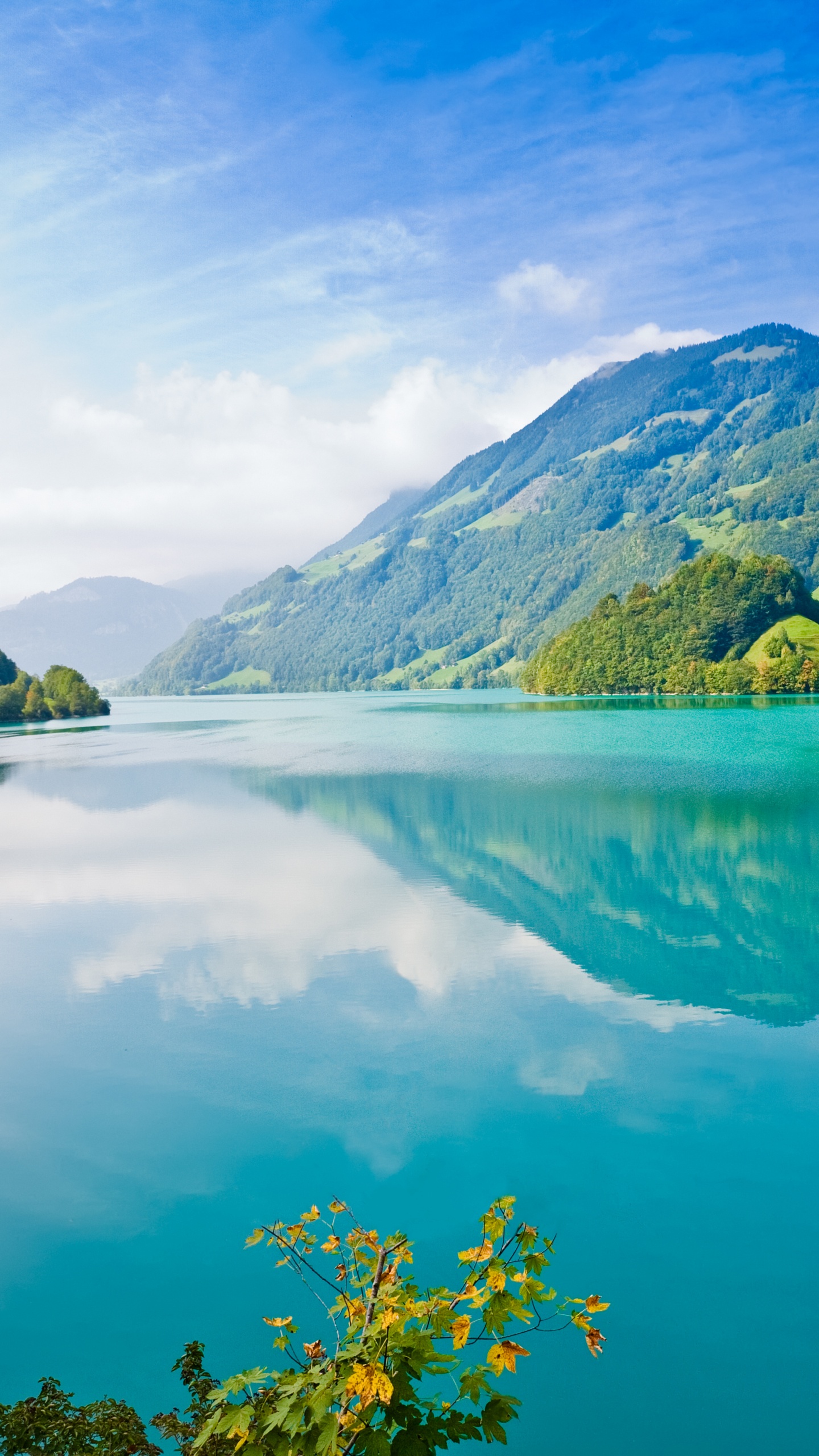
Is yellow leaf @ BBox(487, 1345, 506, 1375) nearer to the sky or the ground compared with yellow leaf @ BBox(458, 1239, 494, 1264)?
nearer to the ground

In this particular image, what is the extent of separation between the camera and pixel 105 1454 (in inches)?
148

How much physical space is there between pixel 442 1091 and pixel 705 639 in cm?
12869

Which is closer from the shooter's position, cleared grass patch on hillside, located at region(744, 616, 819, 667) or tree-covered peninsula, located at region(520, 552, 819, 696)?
tree-covered peninsula, located at region(520, 552, 819, 696)

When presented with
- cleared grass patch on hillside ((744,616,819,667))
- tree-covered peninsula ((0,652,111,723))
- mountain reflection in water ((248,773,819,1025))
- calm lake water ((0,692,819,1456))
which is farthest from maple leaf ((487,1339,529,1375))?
tree-covered peninsula ((0,652,111,723))

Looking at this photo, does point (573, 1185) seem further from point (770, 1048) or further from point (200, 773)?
point (200, 773)

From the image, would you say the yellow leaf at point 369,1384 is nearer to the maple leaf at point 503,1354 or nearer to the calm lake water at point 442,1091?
the maple leaf at point 503,1354

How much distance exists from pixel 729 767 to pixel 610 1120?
3131 centimetres

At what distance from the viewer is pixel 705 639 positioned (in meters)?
129

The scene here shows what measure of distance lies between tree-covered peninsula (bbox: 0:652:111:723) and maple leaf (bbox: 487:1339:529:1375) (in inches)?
5151

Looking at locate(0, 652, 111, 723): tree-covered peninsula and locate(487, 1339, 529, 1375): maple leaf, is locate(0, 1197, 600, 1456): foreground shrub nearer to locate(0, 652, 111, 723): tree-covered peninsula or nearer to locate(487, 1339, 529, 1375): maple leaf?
locate(487, 1339, 529, 1375): maple leaf

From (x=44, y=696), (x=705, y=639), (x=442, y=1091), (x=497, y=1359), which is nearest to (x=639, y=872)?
(x=442, y=1091)

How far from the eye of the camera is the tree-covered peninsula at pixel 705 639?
121 meters

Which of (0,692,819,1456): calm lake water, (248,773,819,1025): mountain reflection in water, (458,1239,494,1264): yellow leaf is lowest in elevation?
(0,692,819,1456): calm lake water

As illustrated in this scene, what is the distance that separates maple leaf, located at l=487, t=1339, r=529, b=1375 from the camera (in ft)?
10.6
